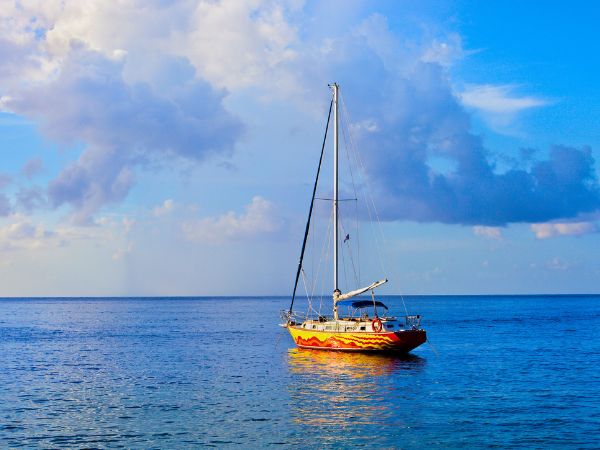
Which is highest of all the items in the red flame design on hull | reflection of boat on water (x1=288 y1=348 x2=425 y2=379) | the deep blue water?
the red flame design on hull

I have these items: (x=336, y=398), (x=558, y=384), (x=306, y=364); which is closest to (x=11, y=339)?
(x=306, y=364)

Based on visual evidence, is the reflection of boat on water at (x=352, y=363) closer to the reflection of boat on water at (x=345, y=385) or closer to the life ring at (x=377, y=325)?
the reflection of boat on water at (x=345, y=385)

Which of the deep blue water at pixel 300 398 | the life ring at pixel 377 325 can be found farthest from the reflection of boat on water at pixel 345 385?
the life ring at pixel 377 325

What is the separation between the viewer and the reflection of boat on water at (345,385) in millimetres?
38188

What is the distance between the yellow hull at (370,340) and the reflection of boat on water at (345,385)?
34.6 inches

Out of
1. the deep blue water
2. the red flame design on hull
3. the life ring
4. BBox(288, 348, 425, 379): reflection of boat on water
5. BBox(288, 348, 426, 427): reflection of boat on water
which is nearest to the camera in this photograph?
the deep blue water

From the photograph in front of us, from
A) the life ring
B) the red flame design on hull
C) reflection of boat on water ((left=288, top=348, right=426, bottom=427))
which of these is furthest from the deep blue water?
the life ring

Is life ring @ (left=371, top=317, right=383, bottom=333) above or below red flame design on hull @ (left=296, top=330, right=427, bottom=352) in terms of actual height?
above

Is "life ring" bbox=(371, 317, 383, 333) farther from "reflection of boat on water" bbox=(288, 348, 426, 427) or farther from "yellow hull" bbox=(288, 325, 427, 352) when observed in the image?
"reflection of boat on water" bbox=(288, 348, 426, 427)

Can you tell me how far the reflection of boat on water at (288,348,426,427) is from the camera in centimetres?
3819

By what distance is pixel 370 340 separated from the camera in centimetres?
6331

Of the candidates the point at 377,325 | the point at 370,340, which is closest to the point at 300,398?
the point at 370,340

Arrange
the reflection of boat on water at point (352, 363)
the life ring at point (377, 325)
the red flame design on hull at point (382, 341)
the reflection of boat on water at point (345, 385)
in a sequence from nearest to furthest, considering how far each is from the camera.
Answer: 1. the reflection of boat on water at point (345, 385)
2. the reflection of boat on water at point (352, 363)
3. the red flame design on hull at point (382, 341)
4. the life ring at point (377, 325)

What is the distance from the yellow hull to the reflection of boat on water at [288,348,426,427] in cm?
88
